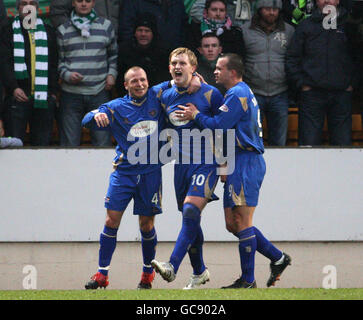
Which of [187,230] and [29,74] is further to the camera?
[29,74]

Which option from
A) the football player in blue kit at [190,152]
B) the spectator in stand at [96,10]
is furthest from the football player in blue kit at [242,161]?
the spectator in stand at [96,10]

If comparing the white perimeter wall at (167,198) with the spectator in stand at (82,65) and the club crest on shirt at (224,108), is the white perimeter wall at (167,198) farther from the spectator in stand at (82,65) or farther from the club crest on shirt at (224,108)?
the club crest on shirt at (224,108)

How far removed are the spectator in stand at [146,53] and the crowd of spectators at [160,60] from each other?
0.01 m

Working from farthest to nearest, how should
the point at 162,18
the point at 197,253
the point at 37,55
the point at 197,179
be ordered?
A: the point at 162,18 < the point at 37,55 < the point at 197,253 < the point at 197,179

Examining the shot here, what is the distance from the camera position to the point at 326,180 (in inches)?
468

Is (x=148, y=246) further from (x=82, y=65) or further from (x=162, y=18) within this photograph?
(x=162, y=18)

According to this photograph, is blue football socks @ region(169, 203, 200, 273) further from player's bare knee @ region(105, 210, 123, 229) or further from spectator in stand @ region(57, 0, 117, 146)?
spectator in stand @ region(57, 0, 117, 146)

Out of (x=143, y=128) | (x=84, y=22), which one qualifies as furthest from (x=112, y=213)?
(x=84, y=22)

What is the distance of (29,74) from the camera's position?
11672mm

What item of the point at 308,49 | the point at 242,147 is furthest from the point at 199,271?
the point at 308,49

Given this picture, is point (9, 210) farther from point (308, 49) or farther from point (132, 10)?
point (308, 49)

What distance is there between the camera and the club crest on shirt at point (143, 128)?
945cm

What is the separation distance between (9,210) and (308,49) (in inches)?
147

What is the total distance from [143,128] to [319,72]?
3.02m
